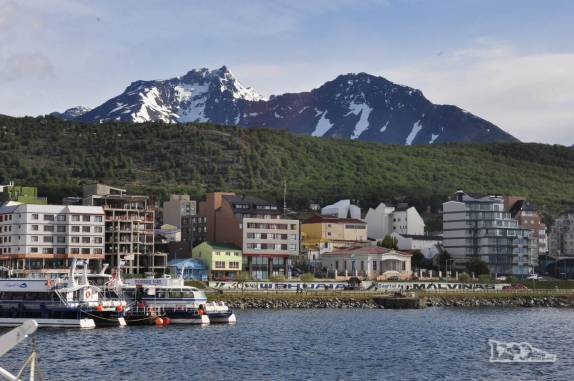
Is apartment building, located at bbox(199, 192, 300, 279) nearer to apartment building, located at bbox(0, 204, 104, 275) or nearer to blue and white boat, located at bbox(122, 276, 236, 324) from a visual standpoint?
apartment building, located at bbox(0, 204, 104, 275)

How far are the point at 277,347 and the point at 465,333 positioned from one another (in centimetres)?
2574

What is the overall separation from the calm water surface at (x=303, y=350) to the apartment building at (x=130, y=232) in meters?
48.5

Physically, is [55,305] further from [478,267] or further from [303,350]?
[478,267]

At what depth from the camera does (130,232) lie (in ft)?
518

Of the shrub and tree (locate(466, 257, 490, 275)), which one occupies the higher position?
tree (locate(466, 257, 490, 275))

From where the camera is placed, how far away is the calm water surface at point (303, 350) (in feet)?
213

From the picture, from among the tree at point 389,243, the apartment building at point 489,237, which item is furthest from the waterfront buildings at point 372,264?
the apartment building at point 489,237

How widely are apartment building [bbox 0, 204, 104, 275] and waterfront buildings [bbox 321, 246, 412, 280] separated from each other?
4653 centimetres

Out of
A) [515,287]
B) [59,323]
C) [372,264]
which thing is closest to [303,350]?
[59,323]

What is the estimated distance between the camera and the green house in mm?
162500

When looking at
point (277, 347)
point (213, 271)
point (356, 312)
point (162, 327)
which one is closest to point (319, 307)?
point (356, 312)

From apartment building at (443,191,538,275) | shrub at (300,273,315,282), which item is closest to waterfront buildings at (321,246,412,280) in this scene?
shrub at (300,273,315,282)

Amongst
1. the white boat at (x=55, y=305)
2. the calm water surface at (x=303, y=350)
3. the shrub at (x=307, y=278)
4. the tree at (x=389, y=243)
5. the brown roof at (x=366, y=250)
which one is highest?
the tree at (x=389, y=243)

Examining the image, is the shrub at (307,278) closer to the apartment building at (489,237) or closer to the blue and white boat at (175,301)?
the apartment building at (489,237)
